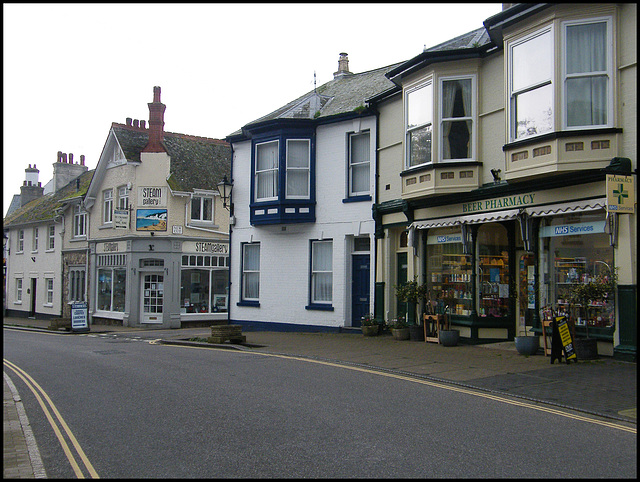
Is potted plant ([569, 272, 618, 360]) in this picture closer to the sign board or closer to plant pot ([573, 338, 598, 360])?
plant pot ([573, 338, 598, 360])

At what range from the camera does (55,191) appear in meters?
43.6

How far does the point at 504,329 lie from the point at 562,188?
4.06 m

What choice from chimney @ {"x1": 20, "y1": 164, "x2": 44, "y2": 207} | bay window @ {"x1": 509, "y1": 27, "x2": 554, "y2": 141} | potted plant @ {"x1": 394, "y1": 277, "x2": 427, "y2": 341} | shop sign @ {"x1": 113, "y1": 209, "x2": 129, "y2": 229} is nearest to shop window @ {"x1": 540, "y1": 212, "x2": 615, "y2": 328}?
bay window @ {"x1": 509, "y1": 27, "x2": 554, "y2": 141}

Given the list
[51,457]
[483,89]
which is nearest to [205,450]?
[51,457]

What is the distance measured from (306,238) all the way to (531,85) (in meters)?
9.96

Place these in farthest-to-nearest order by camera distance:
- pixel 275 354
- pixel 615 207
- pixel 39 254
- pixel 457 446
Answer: pixel 39 254 → pixel 275 354 → pixel 615 207 → pixel 457 446

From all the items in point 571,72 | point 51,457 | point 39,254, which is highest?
point 571,72

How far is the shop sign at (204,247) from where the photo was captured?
102ft

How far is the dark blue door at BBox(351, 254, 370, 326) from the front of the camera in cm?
1995

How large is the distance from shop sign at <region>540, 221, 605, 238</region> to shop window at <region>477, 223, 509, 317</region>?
1678 millimetres

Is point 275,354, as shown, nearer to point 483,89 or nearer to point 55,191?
point 483,89

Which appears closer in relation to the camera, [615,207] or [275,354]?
[615,207]

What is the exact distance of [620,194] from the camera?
37.5 ft

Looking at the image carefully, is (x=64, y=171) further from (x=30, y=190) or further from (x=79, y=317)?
(x=79, y=317)
